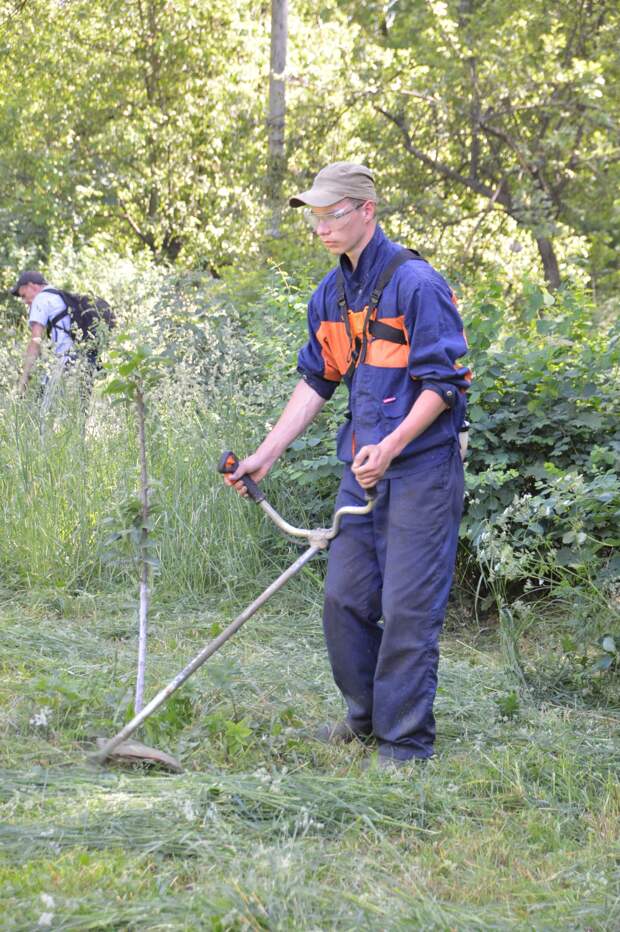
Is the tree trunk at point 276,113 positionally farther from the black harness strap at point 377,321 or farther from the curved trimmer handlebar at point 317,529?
the curved trimmer handlebar at point 317,529

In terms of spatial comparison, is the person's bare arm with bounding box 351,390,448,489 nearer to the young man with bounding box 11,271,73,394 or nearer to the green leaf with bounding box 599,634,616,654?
the green leaf with bounding box 599,634,616,654

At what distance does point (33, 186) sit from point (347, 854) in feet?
60.0

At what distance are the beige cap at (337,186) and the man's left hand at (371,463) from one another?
0.82 meters

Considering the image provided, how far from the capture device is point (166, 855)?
305cm

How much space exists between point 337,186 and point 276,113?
11.4 meters

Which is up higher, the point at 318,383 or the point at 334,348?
the point at 334,348

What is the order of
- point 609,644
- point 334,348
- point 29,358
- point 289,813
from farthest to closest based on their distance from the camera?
point 29,358 < point 609,644 < point 334,348 < point 289,813

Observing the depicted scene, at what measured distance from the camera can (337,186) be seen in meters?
3.71

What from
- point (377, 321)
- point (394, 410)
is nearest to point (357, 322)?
point (377, 321)

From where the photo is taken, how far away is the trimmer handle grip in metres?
3.84

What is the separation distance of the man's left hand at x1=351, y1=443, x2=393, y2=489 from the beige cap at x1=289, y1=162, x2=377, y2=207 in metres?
0.82

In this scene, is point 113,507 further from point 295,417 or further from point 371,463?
point 371,463

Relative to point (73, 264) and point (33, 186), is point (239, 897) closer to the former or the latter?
point (73, 264)

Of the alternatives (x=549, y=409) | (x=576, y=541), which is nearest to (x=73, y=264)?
(x=549, y=409)
